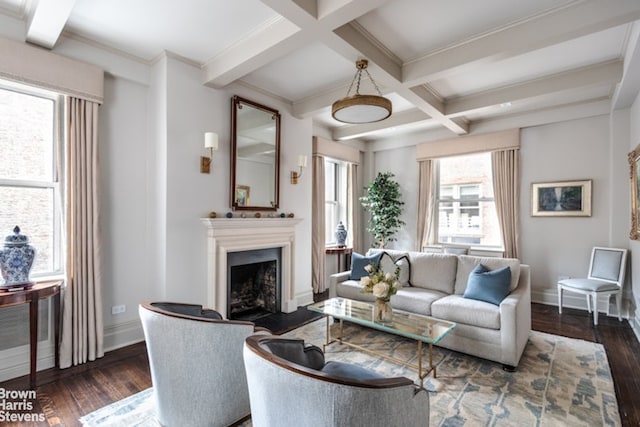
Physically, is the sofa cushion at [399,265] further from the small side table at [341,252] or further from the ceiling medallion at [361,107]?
the ceiling medallion at [361,107]

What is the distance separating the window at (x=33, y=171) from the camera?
8.70 ft

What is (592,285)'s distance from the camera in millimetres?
3779

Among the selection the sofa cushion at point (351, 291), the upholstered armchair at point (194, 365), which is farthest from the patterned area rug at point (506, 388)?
the sofa cushion at point (351, 291)

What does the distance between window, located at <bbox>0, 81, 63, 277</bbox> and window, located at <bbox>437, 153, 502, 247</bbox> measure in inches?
217

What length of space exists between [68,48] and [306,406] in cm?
353

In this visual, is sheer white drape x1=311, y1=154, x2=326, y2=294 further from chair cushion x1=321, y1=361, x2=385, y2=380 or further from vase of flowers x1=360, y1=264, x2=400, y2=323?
chair cushion x1=321, y1=361, x2=385, y2=380

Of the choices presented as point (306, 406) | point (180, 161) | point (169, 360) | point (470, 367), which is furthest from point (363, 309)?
point (180, 161)

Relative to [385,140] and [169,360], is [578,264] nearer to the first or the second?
[385,140]

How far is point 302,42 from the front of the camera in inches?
103

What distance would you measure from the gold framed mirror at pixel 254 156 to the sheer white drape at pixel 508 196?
356 centimetres

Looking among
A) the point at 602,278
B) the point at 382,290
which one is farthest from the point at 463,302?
the point at 602,278

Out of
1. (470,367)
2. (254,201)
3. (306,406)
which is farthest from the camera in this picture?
(254,201)

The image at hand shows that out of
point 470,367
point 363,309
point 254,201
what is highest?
point 254,201

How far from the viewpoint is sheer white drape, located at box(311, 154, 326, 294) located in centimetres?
527
